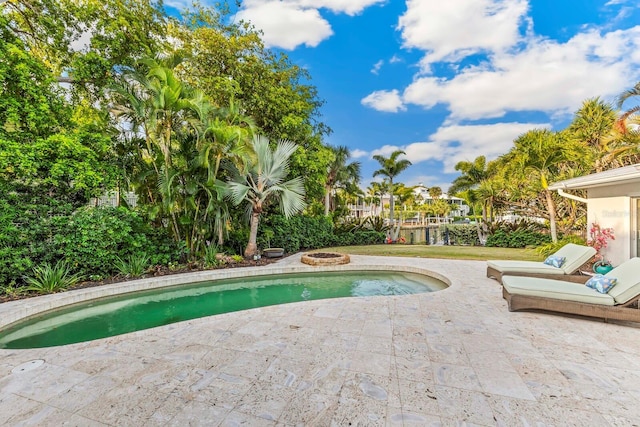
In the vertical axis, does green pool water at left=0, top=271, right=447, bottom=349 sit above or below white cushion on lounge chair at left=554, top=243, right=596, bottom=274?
below

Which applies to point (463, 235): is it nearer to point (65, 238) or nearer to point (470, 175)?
point (470, 175)

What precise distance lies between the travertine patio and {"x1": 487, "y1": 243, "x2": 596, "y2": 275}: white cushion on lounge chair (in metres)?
1.59

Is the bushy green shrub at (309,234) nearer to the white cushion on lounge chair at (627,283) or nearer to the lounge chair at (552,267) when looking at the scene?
the lounge chair at (552,267)

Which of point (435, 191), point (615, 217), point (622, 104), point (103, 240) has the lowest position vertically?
point (103, 240)

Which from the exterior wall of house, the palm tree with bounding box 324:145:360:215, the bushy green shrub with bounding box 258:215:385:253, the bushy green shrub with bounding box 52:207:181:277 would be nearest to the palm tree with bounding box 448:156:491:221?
the bushy green shrub with bounding box 258:215:385:253

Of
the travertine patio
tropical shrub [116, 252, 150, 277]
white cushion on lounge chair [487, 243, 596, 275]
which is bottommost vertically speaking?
the travertine patio

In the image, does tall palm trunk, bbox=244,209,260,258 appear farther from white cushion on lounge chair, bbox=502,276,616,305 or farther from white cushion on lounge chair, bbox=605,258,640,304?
white cushion on lounge chair, bbox=605,258,640,304

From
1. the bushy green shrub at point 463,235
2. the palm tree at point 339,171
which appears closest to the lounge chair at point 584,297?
the bushy green shrub at point 463,235

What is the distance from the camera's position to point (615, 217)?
6414mm

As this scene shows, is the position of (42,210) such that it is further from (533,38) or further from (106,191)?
(533,38)

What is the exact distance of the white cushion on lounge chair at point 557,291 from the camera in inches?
145

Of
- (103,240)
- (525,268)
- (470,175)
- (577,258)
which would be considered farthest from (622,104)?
(103,240)

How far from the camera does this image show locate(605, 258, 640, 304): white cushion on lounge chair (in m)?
3.52

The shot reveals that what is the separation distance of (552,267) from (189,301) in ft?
24.0
